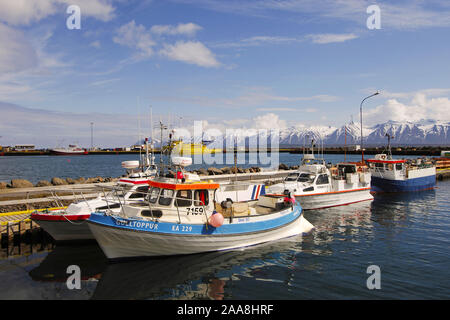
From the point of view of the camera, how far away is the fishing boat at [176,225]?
37.9 feet

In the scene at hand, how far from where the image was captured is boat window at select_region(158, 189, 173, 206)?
1270 cm

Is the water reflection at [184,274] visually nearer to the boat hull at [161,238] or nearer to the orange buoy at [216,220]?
the boat hull at [161,238]

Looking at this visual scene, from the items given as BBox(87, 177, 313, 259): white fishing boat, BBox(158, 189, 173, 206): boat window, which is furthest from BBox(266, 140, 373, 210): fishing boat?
BBox(158, 189, 173, 206): boat window

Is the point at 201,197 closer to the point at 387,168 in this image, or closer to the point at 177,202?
the point at 177,202

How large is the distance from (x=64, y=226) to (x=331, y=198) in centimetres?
1917

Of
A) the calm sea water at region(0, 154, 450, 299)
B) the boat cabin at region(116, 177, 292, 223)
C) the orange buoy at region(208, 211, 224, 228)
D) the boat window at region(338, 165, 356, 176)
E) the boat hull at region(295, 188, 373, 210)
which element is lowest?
the calm sea water at region(0, 154, 450, 299)

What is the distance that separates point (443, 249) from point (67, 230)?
18676 mm

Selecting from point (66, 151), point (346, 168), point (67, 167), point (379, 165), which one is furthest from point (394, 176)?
point (66, 151)

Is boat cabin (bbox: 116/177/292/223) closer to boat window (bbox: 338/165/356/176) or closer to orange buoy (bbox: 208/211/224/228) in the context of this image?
orange buoy (bbox: 208/211/224/228)

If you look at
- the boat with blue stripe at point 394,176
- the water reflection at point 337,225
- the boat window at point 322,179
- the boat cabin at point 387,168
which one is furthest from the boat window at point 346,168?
the boat cabin at point 387,168

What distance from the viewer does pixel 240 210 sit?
1492 cm
